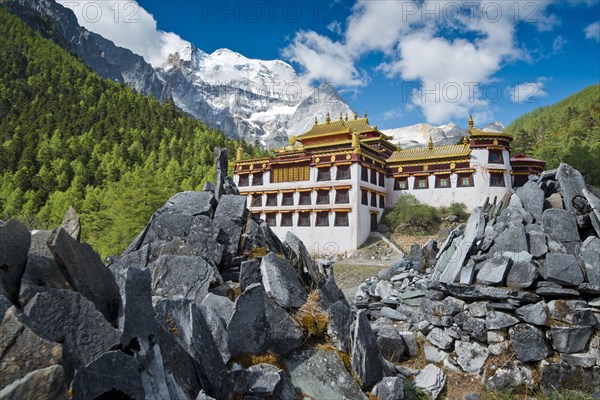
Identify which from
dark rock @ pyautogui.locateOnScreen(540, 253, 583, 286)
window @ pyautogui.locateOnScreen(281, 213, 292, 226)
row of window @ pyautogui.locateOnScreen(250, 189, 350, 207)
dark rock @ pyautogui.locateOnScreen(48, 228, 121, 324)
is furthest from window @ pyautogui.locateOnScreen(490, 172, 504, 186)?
dark rock @ pyautogui.locateOnScreen(48, 228, 121, 324)

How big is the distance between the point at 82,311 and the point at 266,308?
242 centimetres

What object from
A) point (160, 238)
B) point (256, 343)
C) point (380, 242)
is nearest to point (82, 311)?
point (256, 343)

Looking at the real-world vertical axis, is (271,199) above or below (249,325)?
above

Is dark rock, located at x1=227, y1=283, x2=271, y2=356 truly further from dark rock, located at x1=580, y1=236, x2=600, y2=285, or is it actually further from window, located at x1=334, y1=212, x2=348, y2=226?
window, located at x1=334, y1=212, x2=348, y2=226

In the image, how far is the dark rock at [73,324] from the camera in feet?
9.16

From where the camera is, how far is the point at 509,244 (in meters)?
7.65

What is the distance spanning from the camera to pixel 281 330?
4832mm

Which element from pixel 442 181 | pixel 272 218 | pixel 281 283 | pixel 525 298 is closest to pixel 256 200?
pixel 272 218

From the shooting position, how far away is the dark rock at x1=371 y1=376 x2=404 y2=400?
4.80 m

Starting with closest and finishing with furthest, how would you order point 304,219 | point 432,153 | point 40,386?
point 40,386 → point 304,219 → point 432,153

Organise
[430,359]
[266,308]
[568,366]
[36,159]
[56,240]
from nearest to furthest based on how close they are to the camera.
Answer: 1. [56,240]
2. [266,308]
3. [568,366]
4. [430,359]
5. [36,159]

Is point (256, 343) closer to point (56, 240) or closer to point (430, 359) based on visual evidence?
point (56, 240)

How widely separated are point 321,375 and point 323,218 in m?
30.8

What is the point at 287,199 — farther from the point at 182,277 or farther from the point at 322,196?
the point at 182,277
